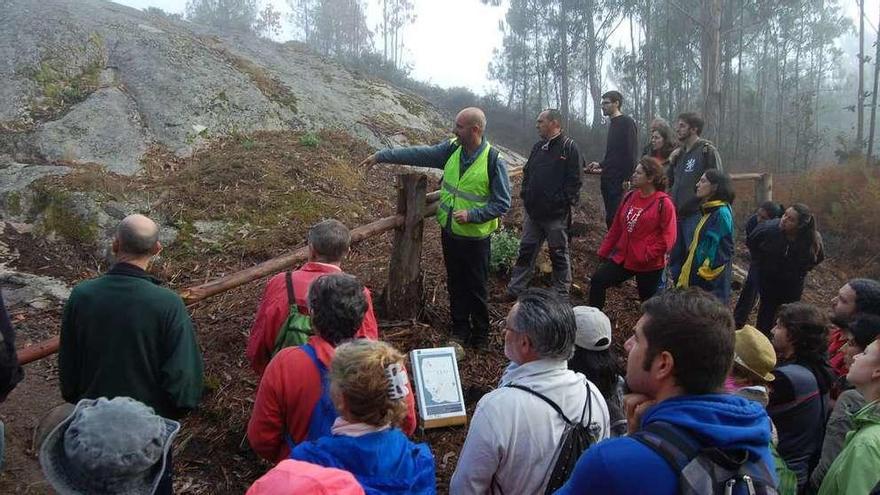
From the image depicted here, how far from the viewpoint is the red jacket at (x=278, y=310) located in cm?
312

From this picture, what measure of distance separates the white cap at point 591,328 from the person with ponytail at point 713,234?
9.44 ft

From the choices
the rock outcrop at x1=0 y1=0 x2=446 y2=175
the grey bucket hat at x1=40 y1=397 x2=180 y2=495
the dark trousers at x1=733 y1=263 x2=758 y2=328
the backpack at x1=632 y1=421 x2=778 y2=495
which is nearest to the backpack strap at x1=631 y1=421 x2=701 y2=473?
the backpack at x1=632 y1=421 x2=778 y2=495

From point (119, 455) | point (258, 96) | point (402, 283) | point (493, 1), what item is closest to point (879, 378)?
point (119, 455)

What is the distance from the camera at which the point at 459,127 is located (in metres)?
4.93

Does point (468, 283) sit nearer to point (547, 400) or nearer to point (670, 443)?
point (547, 400)

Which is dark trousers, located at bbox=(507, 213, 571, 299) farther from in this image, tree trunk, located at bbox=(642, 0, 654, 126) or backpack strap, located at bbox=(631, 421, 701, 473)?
tree trunk, located at bbox=(642, 0, 654, 126)

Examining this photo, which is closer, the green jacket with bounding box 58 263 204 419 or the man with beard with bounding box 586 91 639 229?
the green jacket with bounding box 58 263 204 419

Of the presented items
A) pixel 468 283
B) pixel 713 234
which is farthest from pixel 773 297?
pixel 468 283

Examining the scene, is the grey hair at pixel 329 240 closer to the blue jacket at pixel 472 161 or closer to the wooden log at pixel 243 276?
the wooden log at pixel 243 276

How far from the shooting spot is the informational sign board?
4125 millimetres

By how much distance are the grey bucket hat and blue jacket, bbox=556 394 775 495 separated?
1.32m

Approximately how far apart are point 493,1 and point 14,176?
33.4 m

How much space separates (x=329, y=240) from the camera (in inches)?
127

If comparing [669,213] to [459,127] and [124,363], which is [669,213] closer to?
[459,127]
